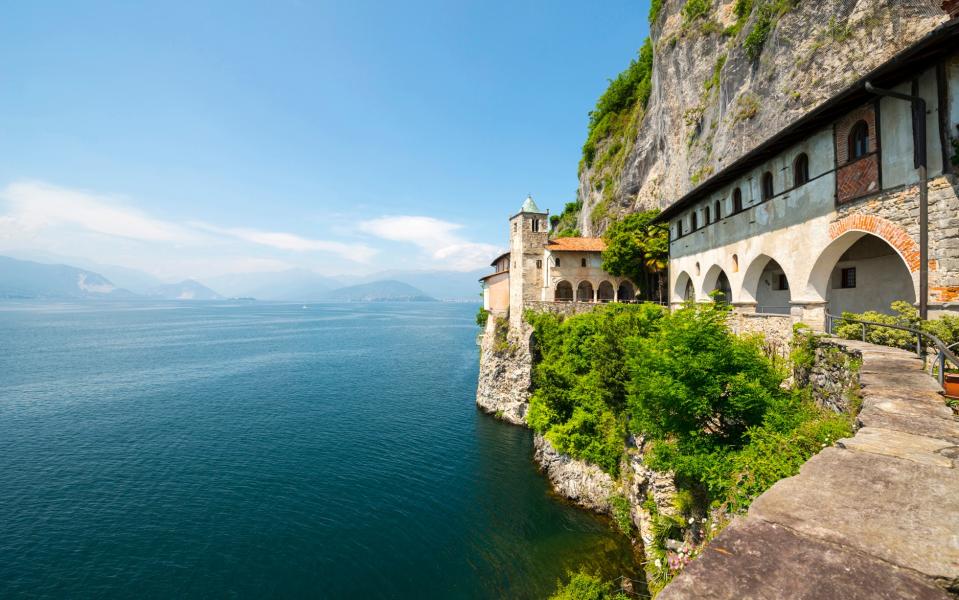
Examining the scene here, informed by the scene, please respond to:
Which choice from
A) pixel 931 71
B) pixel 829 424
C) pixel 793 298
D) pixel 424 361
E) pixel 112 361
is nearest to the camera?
pixel 829 424

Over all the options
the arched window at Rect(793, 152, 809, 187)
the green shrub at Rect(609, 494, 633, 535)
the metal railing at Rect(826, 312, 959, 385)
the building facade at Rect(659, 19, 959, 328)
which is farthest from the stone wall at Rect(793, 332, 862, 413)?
the green shrub at Rect(609, 494, 633, 535)

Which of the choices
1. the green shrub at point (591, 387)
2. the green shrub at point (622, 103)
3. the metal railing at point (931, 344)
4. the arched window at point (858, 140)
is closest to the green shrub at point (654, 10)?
the green shrub at point (622, 103)

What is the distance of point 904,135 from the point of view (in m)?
13.3

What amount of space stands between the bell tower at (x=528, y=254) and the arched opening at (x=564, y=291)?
9.58 feet

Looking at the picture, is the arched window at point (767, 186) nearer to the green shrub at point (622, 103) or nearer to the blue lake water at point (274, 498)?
the blue lake water at point (274, 498)

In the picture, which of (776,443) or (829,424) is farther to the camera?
(776,443)

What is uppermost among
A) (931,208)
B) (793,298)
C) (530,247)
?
(530,247)

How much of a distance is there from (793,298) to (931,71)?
28.7 ft

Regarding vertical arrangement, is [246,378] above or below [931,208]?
below

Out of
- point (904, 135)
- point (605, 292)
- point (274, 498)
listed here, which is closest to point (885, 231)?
point (904, 135)

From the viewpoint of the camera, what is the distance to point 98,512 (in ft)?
83.4

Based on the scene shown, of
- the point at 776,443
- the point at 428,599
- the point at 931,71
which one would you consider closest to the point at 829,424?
the point at 776,443

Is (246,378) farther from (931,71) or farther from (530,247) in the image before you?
(931,71)

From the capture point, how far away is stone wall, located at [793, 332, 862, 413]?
10.6m
